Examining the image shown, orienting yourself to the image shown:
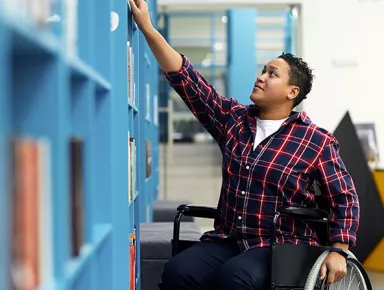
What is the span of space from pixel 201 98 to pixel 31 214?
1659 millimetres

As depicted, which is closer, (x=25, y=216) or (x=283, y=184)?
(x=25, y=216)

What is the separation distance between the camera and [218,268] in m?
2.28

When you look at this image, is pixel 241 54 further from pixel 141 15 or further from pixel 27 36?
pixel 27 36

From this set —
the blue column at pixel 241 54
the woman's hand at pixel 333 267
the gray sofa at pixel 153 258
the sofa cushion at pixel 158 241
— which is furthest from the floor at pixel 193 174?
the woman's hand at pixel 333 267

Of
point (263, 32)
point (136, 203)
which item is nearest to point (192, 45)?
point (263, 32)

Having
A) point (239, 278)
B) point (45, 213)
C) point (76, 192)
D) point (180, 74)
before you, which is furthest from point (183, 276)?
point (45, 213)

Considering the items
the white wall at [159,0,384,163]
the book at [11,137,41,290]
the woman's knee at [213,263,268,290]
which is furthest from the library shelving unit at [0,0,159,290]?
the white wall at [159,0,384,163]

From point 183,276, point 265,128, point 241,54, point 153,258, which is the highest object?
point 241,54

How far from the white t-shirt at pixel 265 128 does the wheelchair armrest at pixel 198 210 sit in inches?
13.0

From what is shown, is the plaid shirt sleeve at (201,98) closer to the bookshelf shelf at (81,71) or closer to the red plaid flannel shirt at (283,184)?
the red plaid flannel shirt at (283,184)

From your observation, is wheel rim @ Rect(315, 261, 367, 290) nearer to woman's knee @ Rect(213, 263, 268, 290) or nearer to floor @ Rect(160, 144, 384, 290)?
woman's knee @ Rect(213, 263, 268, 290)

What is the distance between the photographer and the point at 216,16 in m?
8.84

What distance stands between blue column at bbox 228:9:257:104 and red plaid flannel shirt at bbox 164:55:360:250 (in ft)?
18.3

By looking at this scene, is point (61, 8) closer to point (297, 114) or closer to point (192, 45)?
point (297, 114)
